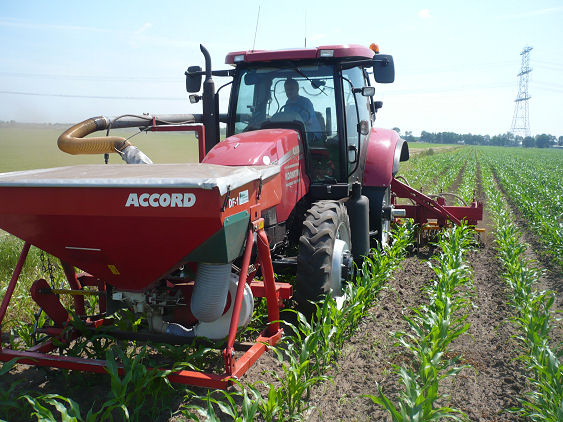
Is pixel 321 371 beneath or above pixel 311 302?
beneath

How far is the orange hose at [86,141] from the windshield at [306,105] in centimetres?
134

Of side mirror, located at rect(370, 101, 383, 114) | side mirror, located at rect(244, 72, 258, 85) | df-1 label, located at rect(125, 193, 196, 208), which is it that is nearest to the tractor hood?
side mirror, located at rect(244, 72, 258, 85)

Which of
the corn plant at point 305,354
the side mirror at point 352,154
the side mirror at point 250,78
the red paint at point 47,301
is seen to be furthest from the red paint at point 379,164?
the red paint at point 47,301

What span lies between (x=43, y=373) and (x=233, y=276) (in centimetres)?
165

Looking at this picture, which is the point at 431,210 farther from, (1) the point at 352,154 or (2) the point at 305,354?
(2) the point at 305,354

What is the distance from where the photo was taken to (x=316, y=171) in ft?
16.1

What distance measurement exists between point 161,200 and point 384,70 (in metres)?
3.12

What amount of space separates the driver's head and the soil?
2335mm

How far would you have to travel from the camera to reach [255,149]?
3.85 metres

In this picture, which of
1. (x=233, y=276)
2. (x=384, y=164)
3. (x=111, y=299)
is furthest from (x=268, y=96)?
(x=111, y=299)

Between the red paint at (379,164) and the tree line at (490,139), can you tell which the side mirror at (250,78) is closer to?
the red paint at (379,164)

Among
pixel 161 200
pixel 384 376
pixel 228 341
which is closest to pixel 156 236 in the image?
pixel 161 200

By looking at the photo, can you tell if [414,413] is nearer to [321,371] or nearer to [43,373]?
[321,371]

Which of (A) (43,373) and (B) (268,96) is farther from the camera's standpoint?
(B) (268,96)
